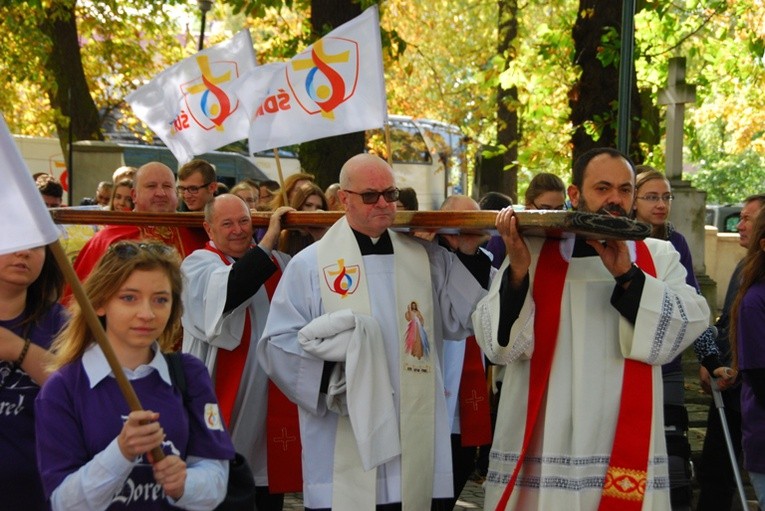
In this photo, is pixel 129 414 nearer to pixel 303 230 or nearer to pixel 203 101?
pixel 303 230

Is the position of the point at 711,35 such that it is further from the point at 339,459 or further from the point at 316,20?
the point at 339,459

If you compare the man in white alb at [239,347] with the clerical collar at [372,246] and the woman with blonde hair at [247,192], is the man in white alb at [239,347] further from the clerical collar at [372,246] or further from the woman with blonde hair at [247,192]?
the woman with blonde hair at [247,192]

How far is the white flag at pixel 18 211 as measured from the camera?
10.8 ft

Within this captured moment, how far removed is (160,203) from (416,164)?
30.4 metres

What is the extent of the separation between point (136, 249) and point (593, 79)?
30.3 ft

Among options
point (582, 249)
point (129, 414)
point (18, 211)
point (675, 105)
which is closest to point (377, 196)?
point (582, 249)

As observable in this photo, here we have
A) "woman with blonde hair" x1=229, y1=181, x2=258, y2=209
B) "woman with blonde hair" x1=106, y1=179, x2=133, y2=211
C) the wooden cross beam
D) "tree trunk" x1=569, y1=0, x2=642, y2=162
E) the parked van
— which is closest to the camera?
the wooden cross beam

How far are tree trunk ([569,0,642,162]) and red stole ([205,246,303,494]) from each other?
6.37 meters

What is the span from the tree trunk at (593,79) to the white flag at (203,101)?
4.70m

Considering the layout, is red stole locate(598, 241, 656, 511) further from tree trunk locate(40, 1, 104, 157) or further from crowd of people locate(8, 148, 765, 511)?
tree trunk locate(40, 1, 104, 157)

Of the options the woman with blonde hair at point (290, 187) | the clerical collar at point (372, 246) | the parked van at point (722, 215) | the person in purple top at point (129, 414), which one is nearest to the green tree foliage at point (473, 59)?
the parked van at point (722, 215)

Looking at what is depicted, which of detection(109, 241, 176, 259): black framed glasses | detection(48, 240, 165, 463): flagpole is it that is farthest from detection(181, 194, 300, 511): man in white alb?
detection(48, 240, 165, 463): flagpole

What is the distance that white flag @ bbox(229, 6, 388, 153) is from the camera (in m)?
7.41

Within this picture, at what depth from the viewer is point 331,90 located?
7.55 meters
